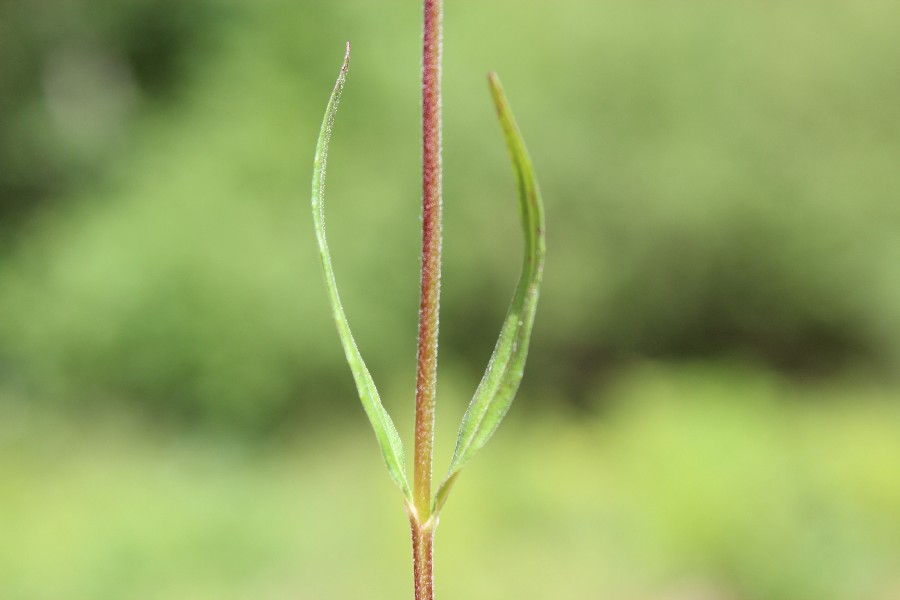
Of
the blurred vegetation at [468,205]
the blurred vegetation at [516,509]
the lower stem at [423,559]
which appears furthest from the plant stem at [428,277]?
the blurred vegetation at [468,205]

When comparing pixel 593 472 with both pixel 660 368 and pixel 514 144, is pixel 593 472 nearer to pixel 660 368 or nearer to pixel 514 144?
pixel 660 368

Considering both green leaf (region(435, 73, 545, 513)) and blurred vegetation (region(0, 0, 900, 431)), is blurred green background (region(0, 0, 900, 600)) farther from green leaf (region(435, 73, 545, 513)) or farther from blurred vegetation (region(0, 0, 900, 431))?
green leaf (region(435, 73, 545, 513))

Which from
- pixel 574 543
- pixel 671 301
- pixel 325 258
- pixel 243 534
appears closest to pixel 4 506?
pixel 243 534

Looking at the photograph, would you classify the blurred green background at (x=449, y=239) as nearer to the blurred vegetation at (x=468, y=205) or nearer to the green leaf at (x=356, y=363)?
the blurred vegetation at (x=468, y=205)

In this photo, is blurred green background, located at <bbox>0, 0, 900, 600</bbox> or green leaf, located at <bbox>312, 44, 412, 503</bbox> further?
blurred green background, located at <bbox>0, 0, 900, 600</bbox>

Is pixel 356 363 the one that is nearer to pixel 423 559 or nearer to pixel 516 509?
pixel 423 559

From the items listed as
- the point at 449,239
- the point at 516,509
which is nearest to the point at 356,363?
the point at 516,509

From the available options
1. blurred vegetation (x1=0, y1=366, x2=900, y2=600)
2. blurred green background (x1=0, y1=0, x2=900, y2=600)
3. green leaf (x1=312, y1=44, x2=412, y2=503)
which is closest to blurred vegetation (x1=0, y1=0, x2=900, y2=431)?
blurred green background (x1=0, y1=0, x2=900, y2=600)
